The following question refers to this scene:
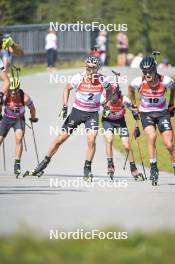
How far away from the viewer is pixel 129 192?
1805 cm

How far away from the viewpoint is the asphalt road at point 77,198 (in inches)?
556

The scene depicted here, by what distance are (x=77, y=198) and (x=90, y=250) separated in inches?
207

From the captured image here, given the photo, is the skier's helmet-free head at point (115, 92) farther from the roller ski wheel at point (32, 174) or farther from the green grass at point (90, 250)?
the green grass at point (90, 250)

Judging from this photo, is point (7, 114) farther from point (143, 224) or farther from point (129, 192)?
point (143, 224)

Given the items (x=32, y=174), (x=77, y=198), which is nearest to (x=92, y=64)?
(x=32, y=174)

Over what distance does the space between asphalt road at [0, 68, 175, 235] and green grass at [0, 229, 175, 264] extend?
83 centimetres

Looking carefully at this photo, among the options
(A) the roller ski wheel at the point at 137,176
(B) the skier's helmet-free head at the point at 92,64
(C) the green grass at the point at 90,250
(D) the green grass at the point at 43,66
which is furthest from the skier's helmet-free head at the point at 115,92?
(D) the green grass at the point at 43,66

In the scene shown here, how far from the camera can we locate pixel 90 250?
38.6ft

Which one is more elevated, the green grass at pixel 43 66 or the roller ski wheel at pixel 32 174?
the green grass at pixel 43 66

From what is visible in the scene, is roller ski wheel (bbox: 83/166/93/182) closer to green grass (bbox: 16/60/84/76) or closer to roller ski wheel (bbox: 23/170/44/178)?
roller ski wheel (bbox: 23/170/44/178)

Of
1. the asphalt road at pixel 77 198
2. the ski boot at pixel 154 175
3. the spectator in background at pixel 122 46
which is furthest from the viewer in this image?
the spectator in background at pixel 122 46

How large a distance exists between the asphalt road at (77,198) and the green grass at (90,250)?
32.6 inches

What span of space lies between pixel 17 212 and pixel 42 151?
36.6 feet

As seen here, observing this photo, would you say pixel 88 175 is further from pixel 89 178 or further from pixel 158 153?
pixel 158 153
